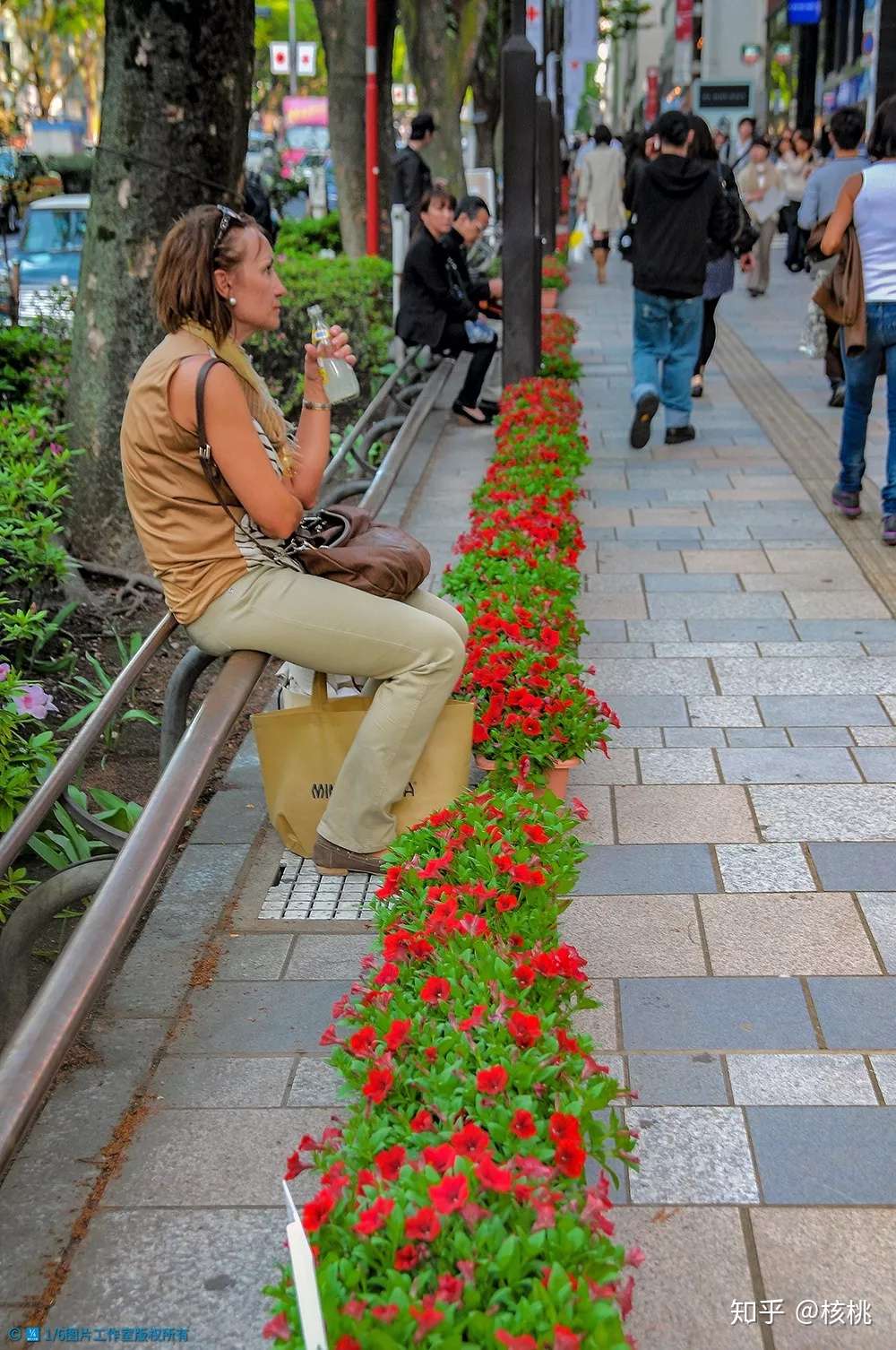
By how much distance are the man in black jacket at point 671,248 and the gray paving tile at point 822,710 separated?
414cm

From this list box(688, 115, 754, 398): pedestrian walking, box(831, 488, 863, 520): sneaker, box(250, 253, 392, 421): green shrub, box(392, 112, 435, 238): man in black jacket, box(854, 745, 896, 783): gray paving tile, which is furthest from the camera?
box(392, 112, 435, 238): man in black jacket

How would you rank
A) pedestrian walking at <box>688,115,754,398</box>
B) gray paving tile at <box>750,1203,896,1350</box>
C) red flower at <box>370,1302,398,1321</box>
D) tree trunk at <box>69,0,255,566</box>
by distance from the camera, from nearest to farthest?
red flower at <box>370,1302,398,1321</box> → gray paving tile at <box>750,1203,896,1350</box> → tree trunk at <box>69,0,255,566</box> → pedestrian walking at <box>688,115,754,398</box>

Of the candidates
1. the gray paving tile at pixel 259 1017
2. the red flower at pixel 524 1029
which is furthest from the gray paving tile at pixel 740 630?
the red flower at pixel 524 1029

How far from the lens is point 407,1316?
1729 mm

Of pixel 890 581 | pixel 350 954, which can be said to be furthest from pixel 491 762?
pixel 890 581

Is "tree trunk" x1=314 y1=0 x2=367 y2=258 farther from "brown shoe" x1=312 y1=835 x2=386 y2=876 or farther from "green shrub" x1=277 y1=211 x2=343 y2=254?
"brown shoe" x1=312 y1=835 x2=386 y2=876

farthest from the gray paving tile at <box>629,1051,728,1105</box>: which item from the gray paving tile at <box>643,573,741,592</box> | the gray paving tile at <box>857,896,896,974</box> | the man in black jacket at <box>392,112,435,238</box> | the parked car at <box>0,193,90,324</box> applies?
the parked car at <box>0,193,90,324</box>

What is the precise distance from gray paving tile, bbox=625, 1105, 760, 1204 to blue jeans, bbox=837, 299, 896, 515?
4.33 metres

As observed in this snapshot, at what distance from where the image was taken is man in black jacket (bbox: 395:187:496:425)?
9438 mm

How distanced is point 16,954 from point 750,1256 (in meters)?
1.76

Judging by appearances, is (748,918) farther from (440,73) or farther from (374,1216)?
(440,73)

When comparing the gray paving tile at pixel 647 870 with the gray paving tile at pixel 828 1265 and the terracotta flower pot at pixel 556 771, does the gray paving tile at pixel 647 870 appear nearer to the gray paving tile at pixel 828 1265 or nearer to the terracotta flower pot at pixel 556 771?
the terracotta flower pot at pixel 556 771

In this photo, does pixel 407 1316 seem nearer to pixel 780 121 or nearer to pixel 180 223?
pixel 180 223

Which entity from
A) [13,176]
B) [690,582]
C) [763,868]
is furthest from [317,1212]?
[13,176]
